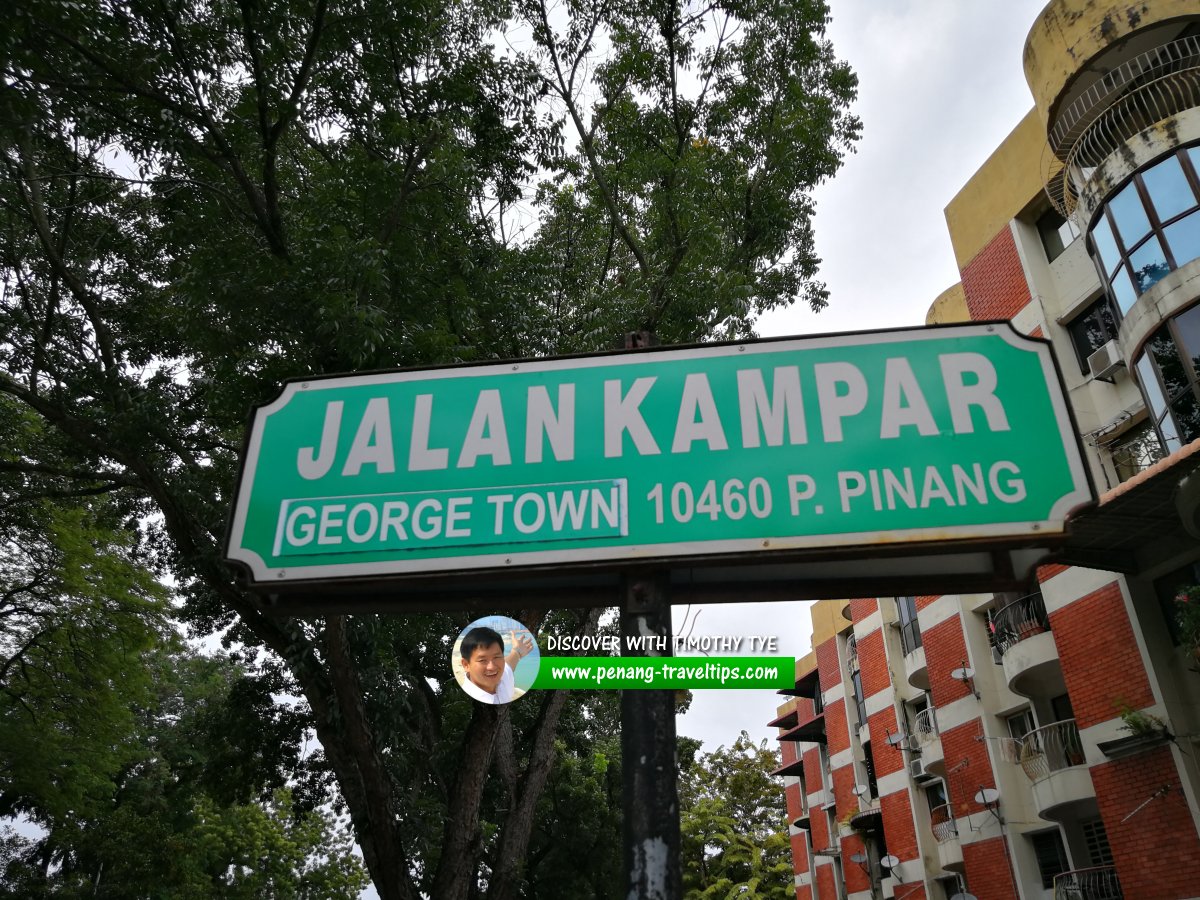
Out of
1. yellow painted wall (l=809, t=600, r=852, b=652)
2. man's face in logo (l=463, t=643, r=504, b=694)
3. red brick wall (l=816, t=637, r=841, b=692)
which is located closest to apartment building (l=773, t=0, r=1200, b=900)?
man's face in logo (l=463, t=643, r=504, b=694)

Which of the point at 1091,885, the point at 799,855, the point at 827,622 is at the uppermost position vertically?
the point at 827,622

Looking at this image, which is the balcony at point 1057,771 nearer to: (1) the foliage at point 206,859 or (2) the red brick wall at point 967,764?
(2) the red brick wall at point 967,764

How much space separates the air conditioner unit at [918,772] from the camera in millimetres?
21812

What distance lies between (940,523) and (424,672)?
16414 mm

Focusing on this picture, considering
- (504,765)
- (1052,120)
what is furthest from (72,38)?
(1052,120)

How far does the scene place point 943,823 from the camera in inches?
781

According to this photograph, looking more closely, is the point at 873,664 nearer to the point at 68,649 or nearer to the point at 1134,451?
the point at 1134,451

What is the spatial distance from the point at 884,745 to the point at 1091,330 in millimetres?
14179

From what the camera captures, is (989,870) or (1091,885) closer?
(1091,885)

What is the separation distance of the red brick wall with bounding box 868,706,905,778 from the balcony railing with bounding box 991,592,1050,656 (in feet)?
25.8

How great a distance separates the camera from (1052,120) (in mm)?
14617

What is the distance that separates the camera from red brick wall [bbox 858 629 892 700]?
25.1m

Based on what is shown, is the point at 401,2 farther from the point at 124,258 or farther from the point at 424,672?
the point at 424,672

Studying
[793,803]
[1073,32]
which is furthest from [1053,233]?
[793,803]
